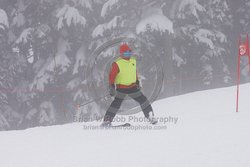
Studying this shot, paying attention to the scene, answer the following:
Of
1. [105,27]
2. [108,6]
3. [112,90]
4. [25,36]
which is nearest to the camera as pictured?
[112,90]

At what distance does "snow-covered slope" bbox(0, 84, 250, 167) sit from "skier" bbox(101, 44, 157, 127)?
435 mm

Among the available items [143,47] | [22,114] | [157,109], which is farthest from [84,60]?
[157,109]

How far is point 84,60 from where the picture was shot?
19578mm

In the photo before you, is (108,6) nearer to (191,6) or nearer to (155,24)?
(155,24)

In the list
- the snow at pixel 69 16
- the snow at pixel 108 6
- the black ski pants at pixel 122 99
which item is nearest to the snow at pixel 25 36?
the snow at pixel 69 16

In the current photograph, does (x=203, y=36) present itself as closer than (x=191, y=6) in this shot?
No

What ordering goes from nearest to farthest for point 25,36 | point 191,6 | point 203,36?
point 191,6 < point 203,36 < point 25,36

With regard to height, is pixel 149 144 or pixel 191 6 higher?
pixel 191 6

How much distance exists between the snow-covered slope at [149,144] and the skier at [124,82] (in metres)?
0.44

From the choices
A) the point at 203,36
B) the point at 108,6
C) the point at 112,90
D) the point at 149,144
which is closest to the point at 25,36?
the point at 108,6

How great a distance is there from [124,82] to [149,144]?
1902 millimetres

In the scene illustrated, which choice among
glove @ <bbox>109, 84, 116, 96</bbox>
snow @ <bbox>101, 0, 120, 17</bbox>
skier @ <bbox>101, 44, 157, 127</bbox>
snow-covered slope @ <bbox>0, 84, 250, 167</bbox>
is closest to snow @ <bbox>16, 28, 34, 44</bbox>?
snow @ <bbox>101, 0, 120, 17</bbox>

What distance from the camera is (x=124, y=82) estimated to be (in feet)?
26.0

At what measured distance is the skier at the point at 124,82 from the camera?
305 inches
